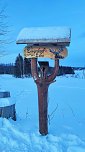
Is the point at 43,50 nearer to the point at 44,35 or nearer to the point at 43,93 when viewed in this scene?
the point at 44,35

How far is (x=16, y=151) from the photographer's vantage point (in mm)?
4496

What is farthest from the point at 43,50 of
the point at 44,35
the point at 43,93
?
the point at 43,93

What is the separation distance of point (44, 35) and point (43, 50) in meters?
0.29

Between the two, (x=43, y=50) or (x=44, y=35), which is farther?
(x=43, y=50)

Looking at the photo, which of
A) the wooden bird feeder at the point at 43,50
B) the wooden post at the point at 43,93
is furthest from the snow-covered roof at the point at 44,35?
the wooden post at the point at 43,93

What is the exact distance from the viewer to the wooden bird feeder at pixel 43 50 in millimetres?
5031

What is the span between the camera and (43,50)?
5191 millimetres

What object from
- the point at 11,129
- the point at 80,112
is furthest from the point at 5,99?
the point at 80,112

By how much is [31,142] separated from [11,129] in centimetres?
67

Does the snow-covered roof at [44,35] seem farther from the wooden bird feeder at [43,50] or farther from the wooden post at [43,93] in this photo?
the wooden post at [43,93]

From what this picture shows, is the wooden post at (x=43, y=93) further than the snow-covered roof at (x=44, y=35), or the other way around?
the wooden post at (x=43, y=93)

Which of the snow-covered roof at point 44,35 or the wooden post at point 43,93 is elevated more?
the snow-covered roof at point 44,35

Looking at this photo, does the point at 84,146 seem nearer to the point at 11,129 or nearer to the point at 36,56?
the point at 11,129

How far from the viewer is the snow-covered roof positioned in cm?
494
